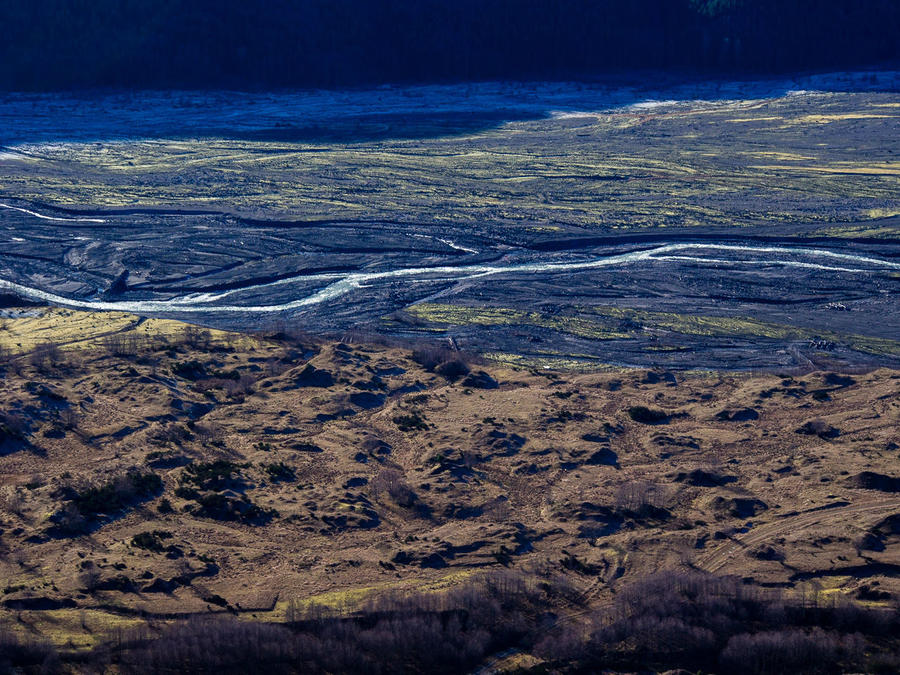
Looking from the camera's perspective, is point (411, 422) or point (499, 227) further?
point (499, 227)

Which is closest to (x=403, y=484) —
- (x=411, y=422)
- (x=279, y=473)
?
(x=279, y=473)

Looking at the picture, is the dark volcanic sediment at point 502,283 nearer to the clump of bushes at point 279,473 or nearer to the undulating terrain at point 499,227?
the undulating terrain at point 499,227

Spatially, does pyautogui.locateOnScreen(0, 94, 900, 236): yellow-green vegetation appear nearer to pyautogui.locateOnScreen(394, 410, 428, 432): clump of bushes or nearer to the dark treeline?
pyautogui.locateOnScreen(394, 410, 428, 432): clump of bushes

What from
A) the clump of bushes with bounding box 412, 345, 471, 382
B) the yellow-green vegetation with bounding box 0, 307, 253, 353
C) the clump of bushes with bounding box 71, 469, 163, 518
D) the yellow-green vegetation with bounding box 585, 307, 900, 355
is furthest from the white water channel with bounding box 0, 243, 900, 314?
the clump of bushes with bounding box 71, 469, 163, 518

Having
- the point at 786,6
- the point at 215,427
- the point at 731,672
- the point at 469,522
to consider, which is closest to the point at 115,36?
the point at 786,6

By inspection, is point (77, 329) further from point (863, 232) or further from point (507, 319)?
point (863, 232)

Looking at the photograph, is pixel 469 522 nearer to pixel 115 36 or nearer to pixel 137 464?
pixel 137 464

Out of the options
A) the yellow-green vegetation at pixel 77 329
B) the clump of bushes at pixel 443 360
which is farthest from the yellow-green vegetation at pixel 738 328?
the yellow-green vegetation at pixel 77 329

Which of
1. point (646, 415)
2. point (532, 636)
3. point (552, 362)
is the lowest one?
point (532, 636)
